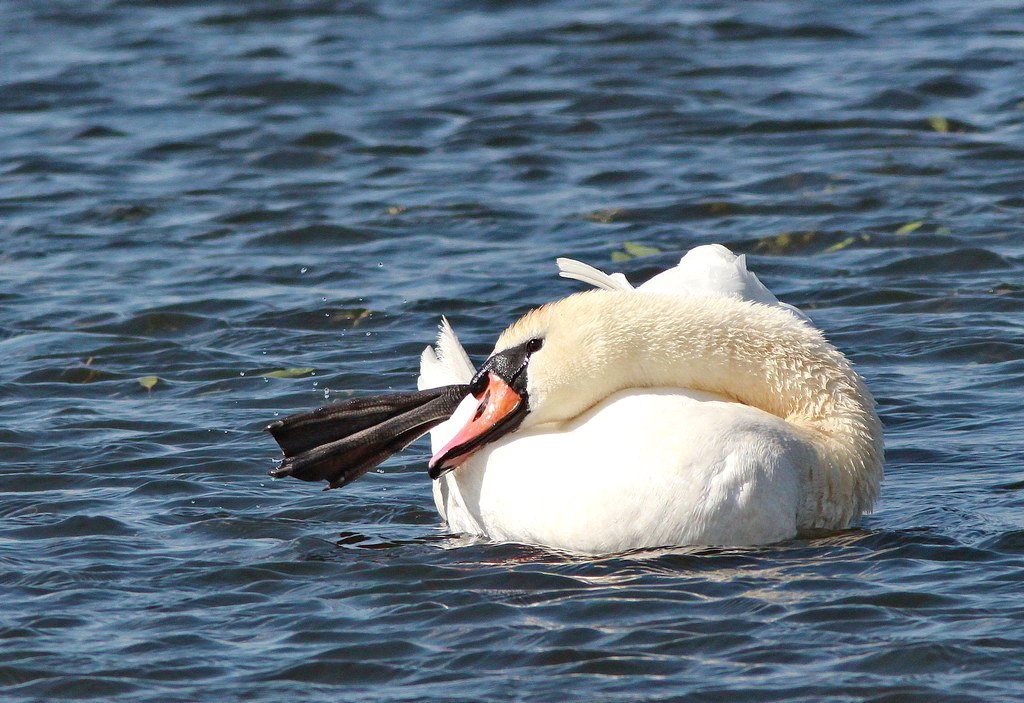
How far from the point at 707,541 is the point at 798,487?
0.36m

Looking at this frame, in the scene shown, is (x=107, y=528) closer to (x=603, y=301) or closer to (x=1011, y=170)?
(x=603, y=301)

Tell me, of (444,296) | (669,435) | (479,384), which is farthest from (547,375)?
(444,296)

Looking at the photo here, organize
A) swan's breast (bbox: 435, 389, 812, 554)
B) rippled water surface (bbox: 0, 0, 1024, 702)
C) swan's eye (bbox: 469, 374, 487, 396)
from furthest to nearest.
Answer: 1. swan's eye (bbox: 469, 374, 487, 396)
2. swan's breast (bbox: 435, 389, 812, 554)
3. rippled water surface (bbox: 0, 0, 1024, 702)

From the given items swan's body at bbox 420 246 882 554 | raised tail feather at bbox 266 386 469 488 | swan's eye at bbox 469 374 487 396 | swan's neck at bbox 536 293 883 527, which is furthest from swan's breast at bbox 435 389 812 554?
raised tail feather at bbox 266 386 469 488

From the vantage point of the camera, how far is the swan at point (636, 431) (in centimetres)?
589

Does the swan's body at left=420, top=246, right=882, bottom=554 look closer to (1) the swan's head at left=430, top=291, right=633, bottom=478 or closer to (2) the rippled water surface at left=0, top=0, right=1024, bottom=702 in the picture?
(1) the swan's head at left=430, top=291, right=633, bottom=478

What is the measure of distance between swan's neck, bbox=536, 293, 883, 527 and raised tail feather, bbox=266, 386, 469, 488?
63 cm

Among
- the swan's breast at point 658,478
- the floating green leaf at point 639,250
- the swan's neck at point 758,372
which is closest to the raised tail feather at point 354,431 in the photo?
the swan's breast at point 658,478

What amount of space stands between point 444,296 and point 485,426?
4.03 m

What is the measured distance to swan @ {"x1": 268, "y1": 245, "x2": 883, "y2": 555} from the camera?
5891mm

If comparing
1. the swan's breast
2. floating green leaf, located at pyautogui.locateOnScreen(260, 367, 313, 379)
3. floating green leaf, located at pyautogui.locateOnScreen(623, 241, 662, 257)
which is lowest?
floating green leaf, located at pyautogui.locateOnScreen(260, 367, 313, 379)

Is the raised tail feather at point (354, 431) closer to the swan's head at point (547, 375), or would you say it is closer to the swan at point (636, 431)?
the swan at point (636, 431)

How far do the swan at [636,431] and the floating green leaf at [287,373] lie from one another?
2.34 metres

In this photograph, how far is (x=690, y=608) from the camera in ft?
18.4
